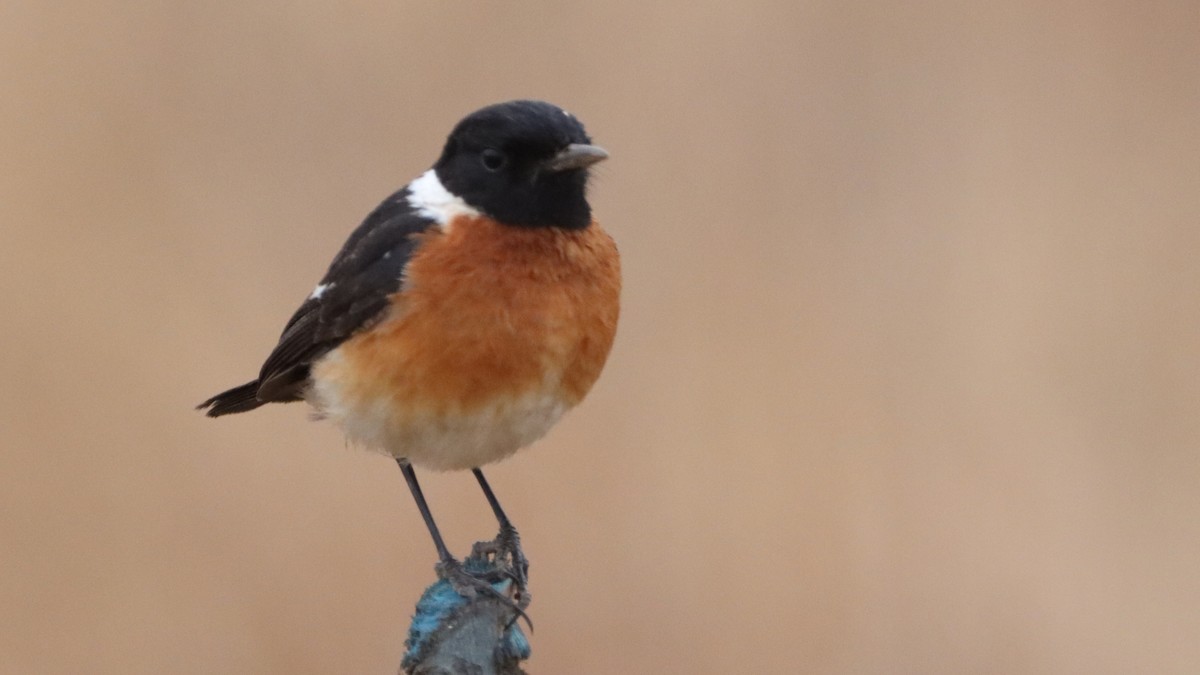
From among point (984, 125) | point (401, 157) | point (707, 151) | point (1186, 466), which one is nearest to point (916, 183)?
point (984, 125)

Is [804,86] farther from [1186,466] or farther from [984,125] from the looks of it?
[1186,466]

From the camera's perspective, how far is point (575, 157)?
374cm

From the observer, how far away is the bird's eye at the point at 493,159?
384 cm

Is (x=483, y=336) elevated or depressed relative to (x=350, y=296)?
depressed

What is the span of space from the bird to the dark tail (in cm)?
43

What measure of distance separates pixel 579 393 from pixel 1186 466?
349cm

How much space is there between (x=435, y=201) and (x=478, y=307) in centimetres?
45

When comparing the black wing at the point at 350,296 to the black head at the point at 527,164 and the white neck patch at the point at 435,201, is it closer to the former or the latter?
the white neck patch at the point at 435,201

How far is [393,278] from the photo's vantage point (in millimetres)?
3795

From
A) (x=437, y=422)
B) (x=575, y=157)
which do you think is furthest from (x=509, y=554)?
(x=575, y=157)

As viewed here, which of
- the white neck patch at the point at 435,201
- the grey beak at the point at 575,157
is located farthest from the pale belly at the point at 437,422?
the grey beak at the point at 575,157

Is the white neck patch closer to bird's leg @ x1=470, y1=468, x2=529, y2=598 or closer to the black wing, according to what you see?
the black wing

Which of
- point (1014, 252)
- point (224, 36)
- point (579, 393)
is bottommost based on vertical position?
point (1014, 252)

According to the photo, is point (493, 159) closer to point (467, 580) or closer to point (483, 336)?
point (483, 336)
